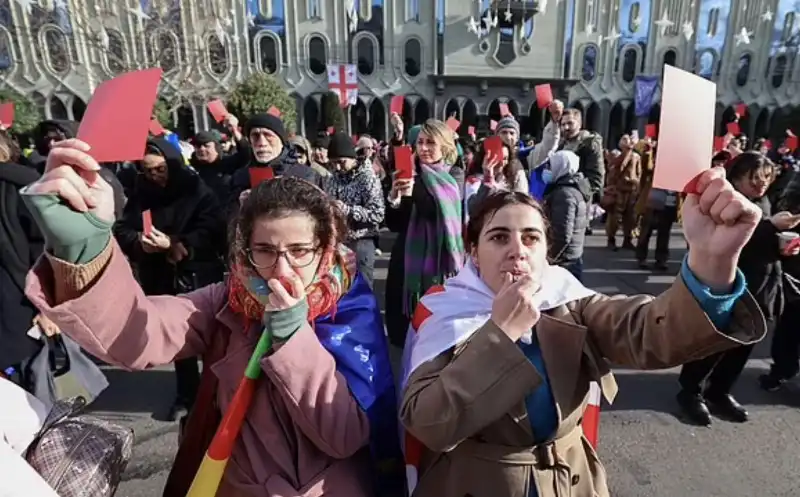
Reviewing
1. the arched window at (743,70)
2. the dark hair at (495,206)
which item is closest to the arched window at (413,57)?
the arched window at (743,70)

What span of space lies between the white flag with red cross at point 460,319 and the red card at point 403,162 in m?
1.83

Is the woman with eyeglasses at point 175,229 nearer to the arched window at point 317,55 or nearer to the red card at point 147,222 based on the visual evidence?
the red card at point 147,222

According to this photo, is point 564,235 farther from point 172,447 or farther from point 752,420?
point 172,447

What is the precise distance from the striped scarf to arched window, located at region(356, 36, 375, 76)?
82.6 ft

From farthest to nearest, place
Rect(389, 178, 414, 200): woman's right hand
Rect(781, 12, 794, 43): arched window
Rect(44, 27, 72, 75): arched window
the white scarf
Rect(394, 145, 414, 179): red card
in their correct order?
Rect(781, 12, 794, 43): arched window < Rect(44, 27, 72, 75): arched window < Rect(389, 178, 414, 200): woman's right hand < Rect(394, 145, 414, 179): red card < the white scarf

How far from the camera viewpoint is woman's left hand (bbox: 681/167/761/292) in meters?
0.94

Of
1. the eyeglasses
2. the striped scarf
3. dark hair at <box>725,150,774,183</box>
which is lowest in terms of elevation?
the striped scarf

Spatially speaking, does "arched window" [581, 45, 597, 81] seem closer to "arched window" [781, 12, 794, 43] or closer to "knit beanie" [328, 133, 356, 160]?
"arched window" [781, 12, 794, 43]

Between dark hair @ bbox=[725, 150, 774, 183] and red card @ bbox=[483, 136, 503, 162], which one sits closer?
dark hair @ bbox=[725, 150, 774, 183]

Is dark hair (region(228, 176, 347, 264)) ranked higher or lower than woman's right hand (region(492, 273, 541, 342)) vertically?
higher

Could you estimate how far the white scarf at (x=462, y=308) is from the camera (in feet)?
4.28

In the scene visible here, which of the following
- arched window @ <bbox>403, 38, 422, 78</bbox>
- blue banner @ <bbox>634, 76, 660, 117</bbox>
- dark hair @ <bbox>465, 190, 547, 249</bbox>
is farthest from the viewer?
arched window @ <bbox>403, 38, 422, 78</bbox>

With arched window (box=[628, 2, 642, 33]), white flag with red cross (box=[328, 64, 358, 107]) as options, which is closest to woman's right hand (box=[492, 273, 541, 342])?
white flag with red cross (box=[328, 64, 358, 107])

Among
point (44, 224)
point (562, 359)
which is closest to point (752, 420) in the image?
point (562, 359)
